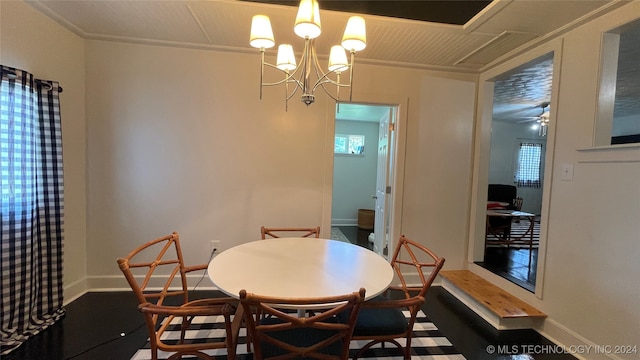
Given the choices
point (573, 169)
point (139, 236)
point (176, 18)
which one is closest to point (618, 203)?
point (573, 169)

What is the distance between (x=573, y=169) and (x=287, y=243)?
217 cm

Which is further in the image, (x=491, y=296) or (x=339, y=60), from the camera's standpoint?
(x=491, y=296)

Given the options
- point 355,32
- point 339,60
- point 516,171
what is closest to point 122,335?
point 339,60

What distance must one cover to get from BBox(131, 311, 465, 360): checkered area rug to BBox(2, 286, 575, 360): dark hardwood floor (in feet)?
0.27

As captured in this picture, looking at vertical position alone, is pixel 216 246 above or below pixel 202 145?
below

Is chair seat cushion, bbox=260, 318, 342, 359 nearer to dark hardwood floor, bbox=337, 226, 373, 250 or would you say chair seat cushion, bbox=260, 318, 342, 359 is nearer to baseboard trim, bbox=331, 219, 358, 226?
dark hardwood floor, bbox=337, 226, 373, 250

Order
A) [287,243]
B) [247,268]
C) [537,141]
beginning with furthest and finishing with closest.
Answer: [537,141] < [287,243] < [247,268]

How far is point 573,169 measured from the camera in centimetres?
200

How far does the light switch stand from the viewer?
6.64 feet

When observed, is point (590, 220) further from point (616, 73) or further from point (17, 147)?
point (17, 147)

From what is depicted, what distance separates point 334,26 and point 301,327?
211 cm

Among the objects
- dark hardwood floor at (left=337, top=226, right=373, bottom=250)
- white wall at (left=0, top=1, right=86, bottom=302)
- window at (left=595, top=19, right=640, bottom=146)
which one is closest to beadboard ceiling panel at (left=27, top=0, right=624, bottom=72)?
white wall at (left=0, top=1, right=86, bottom=302)

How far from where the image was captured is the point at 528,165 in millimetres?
6621

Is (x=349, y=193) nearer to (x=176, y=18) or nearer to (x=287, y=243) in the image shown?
(x=287, y=243)
